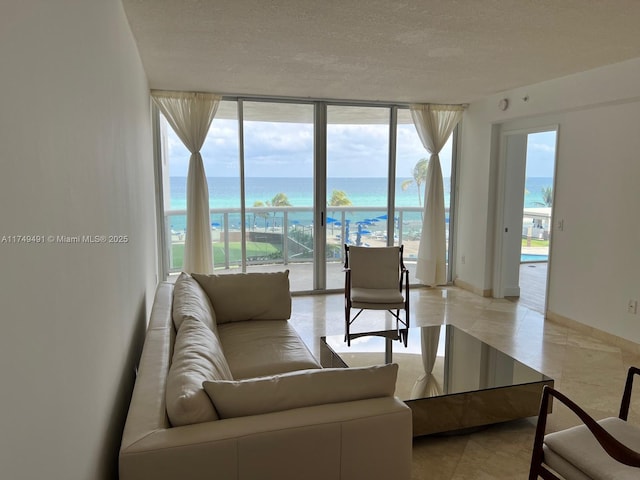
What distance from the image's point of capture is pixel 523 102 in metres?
5.02

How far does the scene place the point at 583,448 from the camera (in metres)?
1.76

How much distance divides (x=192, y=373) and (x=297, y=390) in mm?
397

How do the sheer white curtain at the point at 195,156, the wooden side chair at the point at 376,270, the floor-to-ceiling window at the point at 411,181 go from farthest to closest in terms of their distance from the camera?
the floor-to-ceiling window at the point at 411,181 < the sheer white curtain at the point at 195,156 < the wooden side chair at the point at 376,270

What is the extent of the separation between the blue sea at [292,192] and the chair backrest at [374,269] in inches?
54.2

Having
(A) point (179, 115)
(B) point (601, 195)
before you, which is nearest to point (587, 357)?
(B) point (601, 195)

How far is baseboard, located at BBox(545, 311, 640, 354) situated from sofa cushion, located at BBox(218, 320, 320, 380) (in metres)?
2.99

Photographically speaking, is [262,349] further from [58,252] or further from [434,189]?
[434,189]

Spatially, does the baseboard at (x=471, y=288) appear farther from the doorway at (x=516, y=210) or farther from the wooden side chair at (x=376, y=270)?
the wooden side chair at (x=376, y=270)

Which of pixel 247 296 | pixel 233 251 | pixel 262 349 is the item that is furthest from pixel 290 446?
pixel 233 251

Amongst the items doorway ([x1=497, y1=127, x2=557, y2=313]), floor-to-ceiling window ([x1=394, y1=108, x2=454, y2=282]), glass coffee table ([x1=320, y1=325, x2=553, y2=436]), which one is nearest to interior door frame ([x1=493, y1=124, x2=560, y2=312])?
doorway ([x1=497, y1=127, x2=557, y2=313])

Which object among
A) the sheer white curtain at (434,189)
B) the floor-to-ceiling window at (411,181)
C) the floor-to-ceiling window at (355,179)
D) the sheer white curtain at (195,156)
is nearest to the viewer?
the sheer white curtain at (195,156)

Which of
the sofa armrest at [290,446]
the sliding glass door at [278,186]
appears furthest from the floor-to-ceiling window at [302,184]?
the sofa armrest at [290,446]

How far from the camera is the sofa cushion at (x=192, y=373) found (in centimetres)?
149

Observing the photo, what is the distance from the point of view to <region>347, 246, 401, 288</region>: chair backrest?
4.70m
